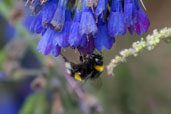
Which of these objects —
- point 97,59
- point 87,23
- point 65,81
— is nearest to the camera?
point 87,23

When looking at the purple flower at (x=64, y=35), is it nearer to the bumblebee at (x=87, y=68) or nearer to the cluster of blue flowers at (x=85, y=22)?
the cluster of blue flowers at (x=85, y=22)

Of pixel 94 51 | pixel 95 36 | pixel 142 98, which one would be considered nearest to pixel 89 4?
pixel 95 36

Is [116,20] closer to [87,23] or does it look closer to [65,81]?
[87,23]

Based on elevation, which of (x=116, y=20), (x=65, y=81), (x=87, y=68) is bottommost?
(x=116, y=20)

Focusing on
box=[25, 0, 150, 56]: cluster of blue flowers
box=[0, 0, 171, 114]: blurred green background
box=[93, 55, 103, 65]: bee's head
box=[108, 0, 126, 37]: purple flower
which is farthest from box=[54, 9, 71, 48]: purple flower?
box=[0, 0, 171, 114]: blurred green background

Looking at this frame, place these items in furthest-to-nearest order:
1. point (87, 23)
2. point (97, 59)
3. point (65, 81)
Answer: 1. point (65, 81)
2. point (97, 59)
3. point (87, 23)

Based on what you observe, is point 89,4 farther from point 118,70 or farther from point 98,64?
point 118,70

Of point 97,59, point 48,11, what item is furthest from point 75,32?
point 97,59

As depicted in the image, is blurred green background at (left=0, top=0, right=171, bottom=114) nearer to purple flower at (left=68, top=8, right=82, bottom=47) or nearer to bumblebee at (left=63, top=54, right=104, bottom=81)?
bumblebee at (left=63, top=54, right=104, bottom=81)

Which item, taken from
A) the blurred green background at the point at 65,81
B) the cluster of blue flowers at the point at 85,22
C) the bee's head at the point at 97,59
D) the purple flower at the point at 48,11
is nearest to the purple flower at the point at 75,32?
the cluster of blue flowers at the point at 85,22
